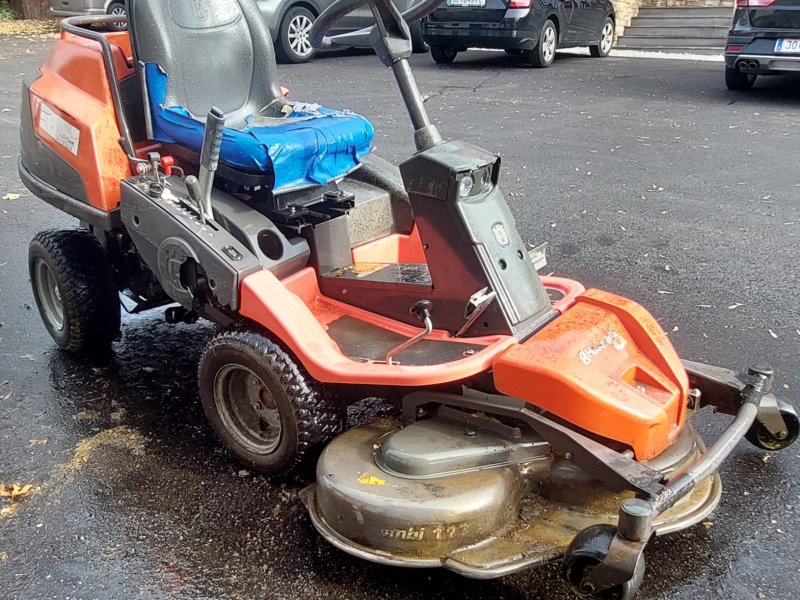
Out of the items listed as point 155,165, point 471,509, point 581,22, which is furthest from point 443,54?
point 471,509

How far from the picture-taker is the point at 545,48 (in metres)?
11.2

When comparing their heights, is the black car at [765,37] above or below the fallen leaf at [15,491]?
above

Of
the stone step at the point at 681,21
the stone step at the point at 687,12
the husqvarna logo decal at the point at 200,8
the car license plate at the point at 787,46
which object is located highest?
the husqvarna logo decal at the point at 200,8

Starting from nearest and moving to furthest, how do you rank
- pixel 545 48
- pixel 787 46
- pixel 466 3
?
pixel 787 46, pixel 466 3, pixel 545 48

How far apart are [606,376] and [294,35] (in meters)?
10.3

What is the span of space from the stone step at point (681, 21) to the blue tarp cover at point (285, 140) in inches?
481

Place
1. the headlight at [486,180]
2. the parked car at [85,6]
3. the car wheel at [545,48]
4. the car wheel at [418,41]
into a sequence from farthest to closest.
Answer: the parked car at [85,6] < the car wheel at [418,41] < the car wheel at [545,48] < the headlight at [486,180]

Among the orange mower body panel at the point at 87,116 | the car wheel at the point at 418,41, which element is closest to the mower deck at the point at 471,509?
the orange mower body panel at the point at 87,116

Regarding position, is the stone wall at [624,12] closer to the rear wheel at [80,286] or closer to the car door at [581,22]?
the car door at [581,22]

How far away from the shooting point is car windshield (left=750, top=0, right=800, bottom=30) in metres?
8.42

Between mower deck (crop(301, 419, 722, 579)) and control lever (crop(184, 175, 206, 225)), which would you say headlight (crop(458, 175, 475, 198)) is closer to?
mower deck (crop(301, 419, 722, 579))

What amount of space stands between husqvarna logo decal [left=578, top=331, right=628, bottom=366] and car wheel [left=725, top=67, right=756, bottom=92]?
7.87 metres

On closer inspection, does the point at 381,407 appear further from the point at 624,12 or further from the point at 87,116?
the point at 624,12

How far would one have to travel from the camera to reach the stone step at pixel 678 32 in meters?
13.6
